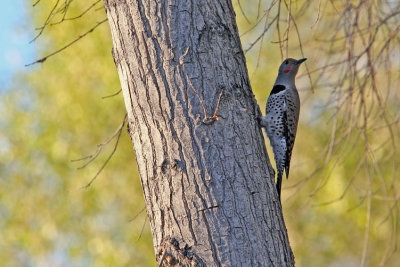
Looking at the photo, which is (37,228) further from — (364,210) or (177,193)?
(177,193)

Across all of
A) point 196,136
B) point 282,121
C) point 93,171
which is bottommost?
point 196,136

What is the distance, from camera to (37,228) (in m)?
10.8

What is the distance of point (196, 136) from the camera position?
2898 millimetres

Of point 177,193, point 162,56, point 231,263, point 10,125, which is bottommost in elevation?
point 231,263

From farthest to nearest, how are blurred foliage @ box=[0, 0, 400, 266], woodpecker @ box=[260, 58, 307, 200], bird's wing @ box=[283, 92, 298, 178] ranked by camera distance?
blurred foliage @ box=[0, 0, 400, 266], bird's wing @ box=[283, 92, 298, 178], woodpecker @ box=[260, 58, 307, 200]

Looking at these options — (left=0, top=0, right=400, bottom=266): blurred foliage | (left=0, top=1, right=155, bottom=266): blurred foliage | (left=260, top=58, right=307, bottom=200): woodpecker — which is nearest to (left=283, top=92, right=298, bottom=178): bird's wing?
(left=260, top=58, right=307, bottom=200): woodpecker

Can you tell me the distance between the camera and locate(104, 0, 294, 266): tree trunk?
2.78 m

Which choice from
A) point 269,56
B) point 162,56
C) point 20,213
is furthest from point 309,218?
point 162,56

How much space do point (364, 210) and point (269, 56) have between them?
2.91 meters

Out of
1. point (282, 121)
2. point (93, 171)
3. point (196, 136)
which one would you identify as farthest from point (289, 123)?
point (93, 171)

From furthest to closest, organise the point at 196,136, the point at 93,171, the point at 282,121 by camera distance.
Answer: the point at 93,171 < the point at 282,121 < the point at 196,136

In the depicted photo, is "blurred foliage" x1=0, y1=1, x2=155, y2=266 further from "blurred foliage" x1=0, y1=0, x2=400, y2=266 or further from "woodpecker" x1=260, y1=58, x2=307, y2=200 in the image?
"woodpecker" x1=260, y1=58, x2=307, y2=200

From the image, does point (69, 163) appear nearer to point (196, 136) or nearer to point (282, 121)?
point (282, 121)

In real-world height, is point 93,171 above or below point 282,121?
above
